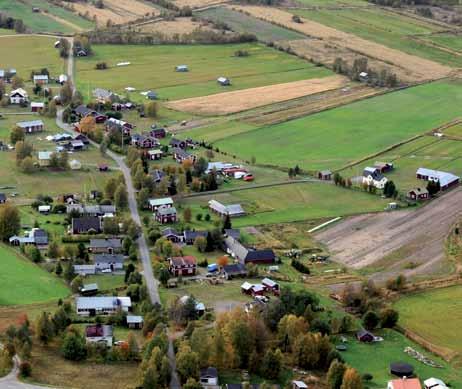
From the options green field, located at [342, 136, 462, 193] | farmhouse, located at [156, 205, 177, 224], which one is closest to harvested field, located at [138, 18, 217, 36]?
green field, located at [342, 136, 462, 193]

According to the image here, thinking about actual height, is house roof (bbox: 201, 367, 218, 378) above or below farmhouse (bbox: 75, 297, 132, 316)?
above

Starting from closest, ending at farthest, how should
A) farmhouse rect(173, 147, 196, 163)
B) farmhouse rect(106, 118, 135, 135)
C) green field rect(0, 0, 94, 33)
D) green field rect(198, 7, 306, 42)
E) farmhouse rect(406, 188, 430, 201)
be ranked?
farmhouse rect(406, 188, 430, 201)
farmhouse rect(173, 147, 196, 163)
farmhouse rect(106, 118, 135, 135)
green field rect(198, 7, 306, 42)
green field rect(0, 0, 94, 33)

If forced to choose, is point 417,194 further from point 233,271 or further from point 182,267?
point 182,267

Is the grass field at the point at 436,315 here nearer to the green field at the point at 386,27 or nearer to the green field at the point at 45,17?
the green field at the point at 386,27

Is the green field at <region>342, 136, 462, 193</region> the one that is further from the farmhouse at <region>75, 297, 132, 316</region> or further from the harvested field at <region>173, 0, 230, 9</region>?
the harvested field at <region>173, 0, 230, 9</region>

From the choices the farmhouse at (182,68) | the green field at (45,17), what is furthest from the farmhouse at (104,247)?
the green field at (45,17)

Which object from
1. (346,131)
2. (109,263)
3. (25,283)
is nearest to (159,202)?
(109,263)
